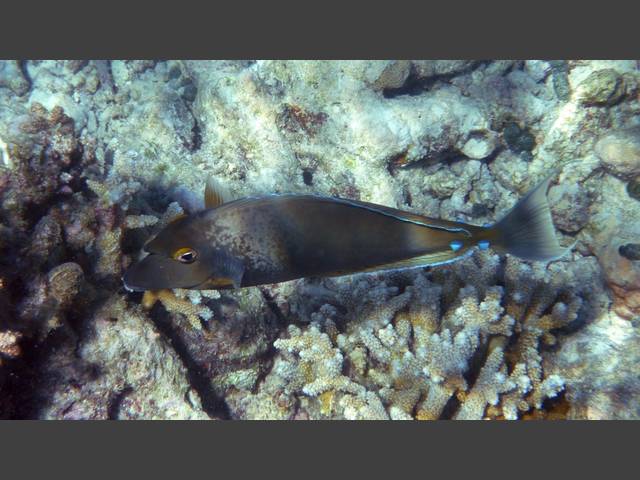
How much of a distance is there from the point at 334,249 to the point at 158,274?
1009 millimetres

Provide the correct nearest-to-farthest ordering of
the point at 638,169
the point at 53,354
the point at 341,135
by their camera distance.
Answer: the point at 53,354 < the point at 638,169 < the point at 341,135

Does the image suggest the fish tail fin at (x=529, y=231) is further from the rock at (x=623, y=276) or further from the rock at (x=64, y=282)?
the rock at (x=64, y=282)

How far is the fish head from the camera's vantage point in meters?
2.34

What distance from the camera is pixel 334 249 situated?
245cm

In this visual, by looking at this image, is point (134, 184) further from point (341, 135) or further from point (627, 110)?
point (627, 110)

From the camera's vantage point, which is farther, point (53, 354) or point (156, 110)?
point (156, 110)

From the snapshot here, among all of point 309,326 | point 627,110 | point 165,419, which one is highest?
point 627,110

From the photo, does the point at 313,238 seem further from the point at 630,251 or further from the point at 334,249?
the point at 630,251

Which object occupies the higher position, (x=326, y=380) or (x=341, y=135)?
(x=341, y=135)


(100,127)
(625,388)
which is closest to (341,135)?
(625,388)

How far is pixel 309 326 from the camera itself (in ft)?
12.9

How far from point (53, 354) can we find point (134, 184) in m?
1.69

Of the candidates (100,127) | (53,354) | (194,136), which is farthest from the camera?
(100,127)

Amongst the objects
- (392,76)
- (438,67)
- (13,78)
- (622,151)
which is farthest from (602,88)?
(13,78)
